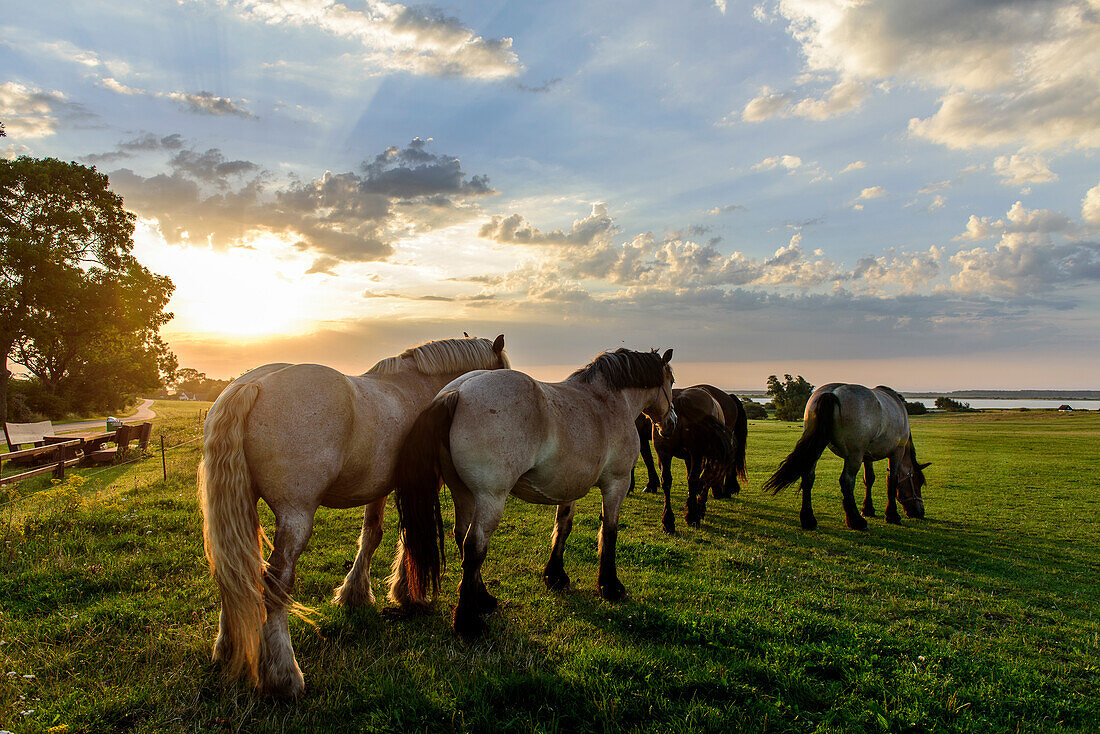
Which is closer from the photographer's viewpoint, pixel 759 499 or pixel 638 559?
pixel 638 559

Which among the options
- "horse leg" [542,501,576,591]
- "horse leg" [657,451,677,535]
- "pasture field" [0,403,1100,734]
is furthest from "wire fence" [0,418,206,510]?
"horse leg" [657,451,677,535]

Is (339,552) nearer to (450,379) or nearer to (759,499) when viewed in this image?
(450,379)

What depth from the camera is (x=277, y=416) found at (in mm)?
3412

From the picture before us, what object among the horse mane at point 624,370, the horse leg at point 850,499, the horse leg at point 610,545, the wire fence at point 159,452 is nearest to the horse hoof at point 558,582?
the horse leg at point 610,545

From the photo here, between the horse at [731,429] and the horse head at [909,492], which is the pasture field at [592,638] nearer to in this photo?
the horse head at [909,492]

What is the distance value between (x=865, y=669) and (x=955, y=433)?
33962 millimetres

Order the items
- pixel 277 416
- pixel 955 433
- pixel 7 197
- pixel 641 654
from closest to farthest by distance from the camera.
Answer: pixel 277 416
pixel 641 654
pixel 7 197
pixel 955 433

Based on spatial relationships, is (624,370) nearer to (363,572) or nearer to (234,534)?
(363,572)

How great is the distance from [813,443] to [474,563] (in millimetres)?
6939

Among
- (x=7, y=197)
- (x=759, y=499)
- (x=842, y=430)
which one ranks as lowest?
(x=759, y=499)

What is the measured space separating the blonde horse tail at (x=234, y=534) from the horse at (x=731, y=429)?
7892mm

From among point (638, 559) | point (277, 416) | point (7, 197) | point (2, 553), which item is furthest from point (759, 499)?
point (7, 197)

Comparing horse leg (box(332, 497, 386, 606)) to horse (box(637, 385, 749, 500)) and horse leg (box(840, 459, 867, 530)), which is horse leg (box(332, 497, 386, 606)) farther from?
horse leg (box(840, 459, 867, 530))

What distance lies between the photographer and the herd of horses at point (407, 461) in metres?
3.28
